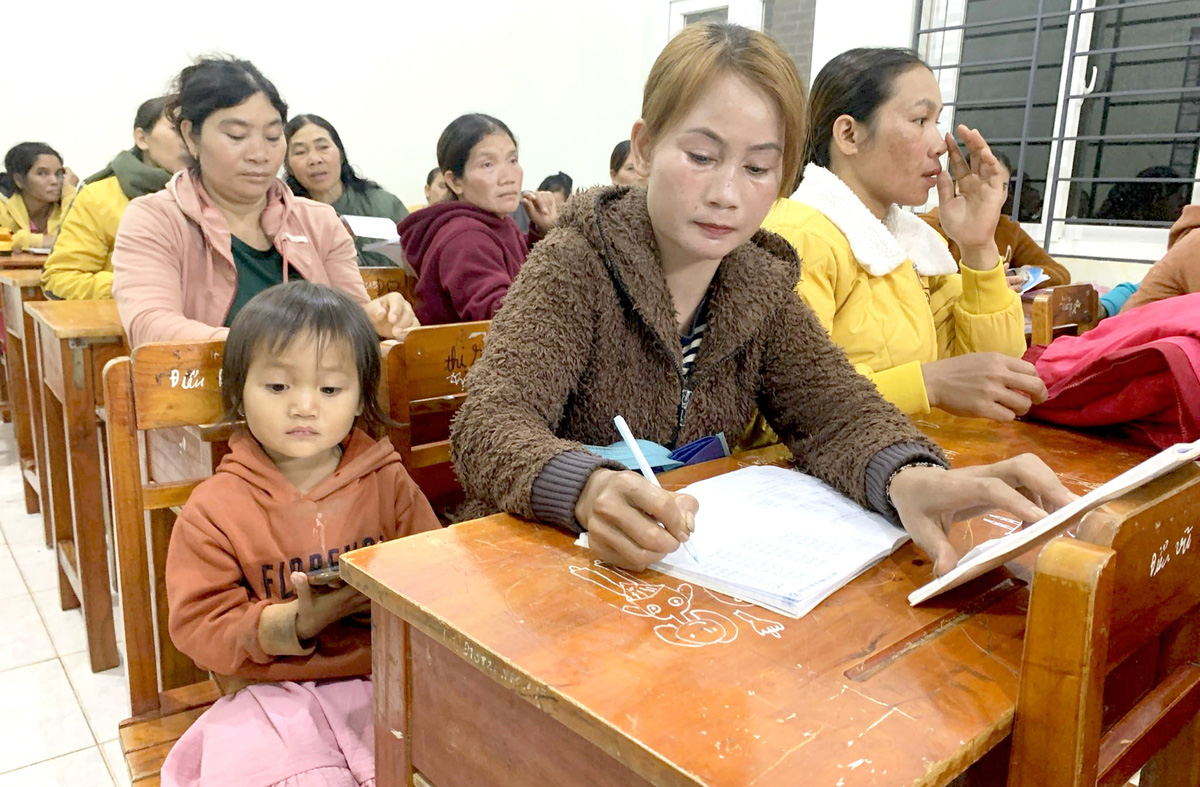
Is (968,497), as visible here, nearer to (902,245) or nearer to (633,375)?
(633,375)

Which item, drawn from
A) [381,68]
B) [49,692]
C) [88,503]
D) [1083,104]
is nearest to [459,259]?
[88,503]

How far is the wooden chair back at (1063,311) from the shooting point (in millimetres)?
2070

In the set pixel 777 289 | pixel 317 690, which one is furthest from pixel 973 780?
pixel 317 690

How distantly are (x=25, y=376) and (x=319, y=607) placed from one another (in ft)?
6.70

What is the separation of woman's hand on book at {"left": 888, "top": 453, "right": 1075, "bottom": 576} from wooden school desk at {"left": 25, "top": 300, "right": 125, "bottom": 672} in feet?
5.43

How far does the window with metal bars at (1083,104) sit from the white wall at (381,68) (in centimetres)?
206

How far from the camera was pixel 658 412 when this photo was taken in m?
1.09

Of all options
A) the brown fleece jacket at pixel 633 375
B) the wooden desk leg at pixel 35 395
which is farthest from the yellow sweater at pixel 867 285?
the wooden desk leg at pixel 35 395

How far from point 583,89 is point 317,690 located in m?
6.11

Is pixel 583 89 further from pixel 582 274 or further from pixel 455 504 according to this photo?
pixel 582 274

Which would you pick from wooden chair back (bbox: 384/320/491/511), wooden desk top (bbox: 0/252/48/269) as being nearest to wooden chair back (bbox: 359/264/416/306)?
wooden chair back (bbox: 384/320/491/511)

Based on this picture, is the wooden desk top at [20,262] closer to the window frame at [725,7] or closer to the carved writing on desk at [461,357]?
the carved writing on desk at [461,357]

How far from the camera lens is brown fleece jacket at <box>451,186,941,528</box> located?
2.87 feet

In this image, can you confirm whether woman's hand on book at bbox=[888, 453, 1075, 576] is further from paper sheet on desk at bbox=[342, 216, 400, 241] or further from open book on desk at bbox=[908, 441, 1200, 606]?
paper sheet on desk at bbox=[342, 216, 400, 241]
